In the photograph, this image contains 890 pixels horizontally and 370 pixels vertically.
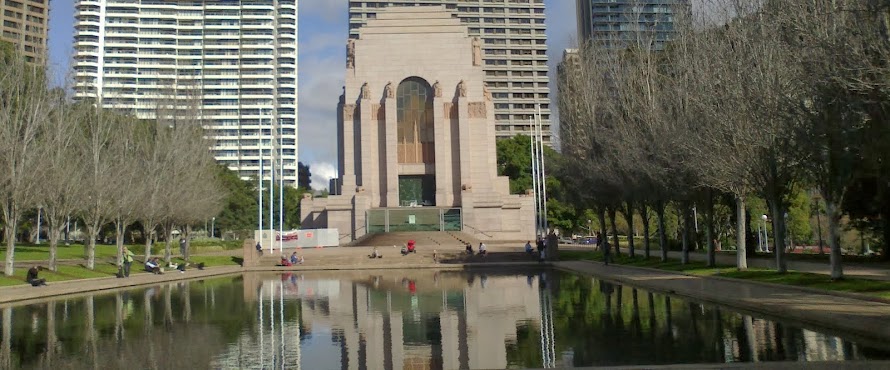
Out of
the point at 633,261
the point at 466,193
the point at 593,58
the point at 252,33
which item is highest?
the point at 252,33

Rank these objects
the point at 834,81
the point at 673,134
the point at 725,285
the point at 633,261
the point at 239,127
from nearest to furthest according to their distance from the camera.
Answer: the point at 834,81
the point at 725,285
the point at 673,134
the point at 633,261
the point at 239,127

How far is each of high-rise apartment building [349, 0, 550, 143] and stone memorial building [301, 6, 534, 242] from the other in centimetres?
6827

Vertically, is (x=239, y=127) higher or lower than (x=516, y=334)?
higher

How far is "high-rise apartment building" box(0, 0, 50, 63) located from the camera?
453 ft

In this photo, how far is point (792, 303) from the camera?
59.9 feet

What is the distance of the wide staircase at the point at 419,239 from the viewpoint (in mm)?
61406

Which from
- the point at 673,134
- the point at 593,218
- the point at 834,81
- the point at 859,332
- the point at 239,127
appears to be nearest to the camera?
the point at 859,332

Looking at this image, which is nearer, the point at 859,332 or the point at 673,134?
the point at 859,332

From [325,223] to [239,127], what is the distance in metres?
93.5

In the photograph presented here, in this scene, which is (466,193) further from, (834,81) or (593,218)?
(834,81)

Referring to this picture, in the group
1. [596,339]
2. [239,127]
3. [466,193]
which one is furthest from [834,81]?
[239,127]

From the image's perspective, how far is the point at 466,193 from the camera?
69.4 metres

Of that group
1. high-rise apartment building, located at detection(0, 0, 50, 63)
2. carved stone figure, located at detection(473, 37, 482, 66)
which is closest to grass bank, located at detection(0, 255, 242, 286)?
carved stone figure, located at detection(473, 37, 482, 66)

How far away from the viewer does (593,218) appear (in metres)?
95.1
